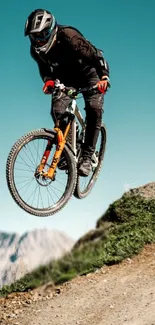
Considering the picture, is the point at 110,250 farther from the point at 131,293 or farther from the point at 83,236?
the point at 83,236

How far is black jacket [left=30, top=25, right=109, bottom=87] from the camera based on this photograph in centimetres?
838

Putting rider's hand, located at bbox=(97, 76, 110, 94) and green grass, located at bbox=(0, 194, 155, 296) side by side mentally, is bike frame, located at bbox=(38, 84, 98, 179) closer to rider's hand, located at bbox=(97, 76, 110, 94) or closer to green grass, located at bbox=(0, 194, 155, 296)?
rider's hand, located at bbox=(97, 76, 110, 94)

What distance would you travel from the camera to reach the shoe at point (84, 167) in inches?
365

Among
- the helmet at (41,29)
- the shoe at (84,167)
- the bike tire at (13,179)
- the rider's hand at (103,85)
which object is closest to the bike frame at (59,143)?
the bike tire at (13,179)

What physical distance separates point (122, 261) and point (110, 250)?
1.71 feet

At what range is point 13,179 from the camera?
27.1 ft

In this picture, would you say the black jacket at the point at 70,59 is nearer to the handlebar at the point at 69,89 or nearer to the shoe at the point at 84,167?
the handlebar at the point at 69,89

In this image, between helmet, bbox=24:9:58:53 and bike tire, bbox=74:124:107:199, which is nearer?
helmet, bbox=24:9:58:53

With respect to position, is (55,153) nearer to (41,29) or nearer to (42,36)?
(42,36)

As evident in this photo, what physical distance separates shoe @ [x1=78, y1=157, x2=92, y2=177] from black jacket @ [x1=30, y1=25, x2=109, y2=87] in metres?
1.45

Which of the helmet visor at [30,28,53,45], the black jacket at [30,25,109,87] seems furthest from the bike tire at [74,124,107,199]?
the helmet visor at [30,28,53,45]

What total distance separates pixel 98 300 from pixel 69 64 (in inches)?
160

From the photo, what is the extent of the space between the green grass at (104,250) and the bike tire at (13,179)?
1.34 m

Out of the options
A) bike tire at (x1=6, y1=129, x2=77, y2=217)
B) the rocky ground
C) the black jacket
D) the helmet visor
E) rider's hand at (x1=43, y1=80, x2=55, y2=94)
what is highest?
the helmet visor
